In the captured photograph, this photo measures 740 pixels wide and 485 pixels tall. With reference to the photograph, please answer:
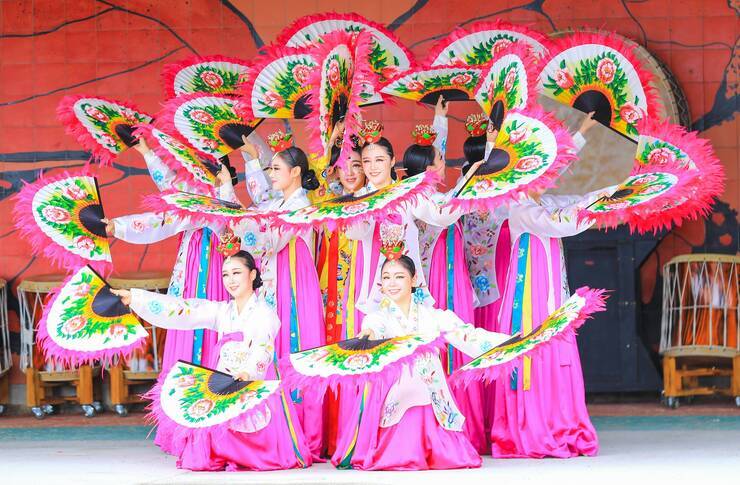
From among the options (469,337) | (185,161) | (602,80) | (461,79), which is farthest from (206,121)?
(602,80)

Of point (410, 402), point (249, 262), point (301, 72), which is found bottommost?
point (410, 402)

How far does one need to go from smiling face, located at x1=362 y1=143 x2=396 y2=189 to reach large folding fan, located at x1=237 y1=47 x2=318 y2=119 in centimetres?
32

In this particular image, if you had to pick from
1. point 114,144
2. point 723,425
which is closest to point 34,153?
point 114,144

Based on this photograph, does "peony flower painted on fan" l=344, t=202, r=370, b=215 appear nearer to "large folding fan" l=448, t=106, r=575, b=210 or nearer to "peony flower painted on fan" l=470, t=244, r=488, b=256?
"large folding fan" l=448, t=106, r=575, b=210

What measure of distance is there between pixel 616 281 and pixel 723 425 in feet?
3.63

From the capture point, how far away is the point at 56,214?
550 centimetres

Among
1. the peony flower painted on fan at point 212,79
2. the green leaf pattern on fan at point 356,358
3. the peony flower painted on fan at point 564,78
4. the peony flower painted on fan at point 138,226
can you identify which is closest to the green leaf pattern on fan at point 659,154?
the peony flower painted on fan at point 564,78

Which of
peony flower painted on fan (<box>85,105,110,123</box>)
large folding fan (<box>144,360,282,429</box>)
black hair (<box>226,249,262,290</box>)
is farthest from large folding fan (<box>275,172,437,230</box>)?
peony flower painted on fan (<box>85,105,110,123</box>)

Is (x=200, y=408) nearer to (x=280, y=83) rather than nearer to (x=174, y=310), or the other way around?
(x=174, y=310)

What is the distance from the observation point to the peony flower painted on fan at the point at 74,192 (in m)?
5.55

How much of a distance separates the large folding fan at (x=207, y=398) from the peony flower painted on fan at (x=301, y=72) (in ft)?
4.30

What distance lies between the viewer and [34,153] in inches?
307

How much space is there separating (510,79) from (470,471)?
5.09 feet

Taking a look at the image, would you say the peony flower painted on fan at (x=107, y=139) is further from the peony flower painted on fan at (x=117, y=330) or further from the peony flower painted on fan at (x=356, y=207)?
the peony flower painted on fan at (x=356, y=207)
